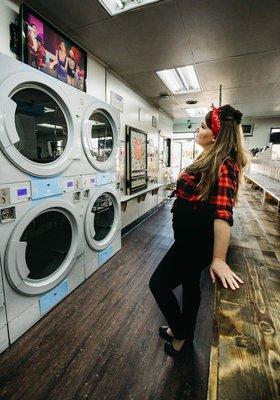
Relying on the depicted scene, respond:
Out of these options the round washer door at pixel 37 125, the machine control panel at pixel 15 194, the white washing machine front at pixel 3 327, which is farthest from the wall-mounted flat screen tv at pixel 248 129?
the white washing machine front at pixel 3 327

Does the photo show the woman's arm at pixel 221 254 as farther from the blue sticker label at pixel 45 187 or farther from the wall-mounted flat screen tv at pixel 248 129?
the wall-mounted flat screen tv at pixel 248 129

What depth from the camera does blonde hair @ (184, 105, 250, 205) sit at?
1175mm

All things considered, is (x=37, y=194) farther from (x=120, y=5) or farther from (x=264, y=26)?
(x=264, y=26)

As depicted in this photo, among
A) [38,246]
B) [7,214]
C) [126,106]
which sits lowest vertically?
[38,246]

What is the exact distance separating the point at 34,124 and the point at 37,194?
2.27 feet

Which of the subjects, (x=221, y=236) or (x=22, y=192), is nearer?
(x=221, y=236)

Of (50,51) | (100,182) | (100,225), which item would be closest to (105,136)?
(100,182)

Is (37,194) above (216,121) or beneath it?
beneath

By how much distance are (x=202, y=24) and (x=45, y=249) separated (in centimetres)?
284

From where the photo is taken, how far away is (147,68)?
328 cm

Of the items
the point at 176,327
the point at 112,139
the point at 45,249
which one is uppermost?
the point at 112,139

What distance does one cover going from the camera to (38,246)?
2168 millimetres

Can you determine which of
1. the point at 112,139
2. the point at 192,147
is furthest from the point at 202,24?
the point at 192,147

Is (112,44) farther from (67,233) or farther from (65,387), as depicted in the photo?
(65,387)
